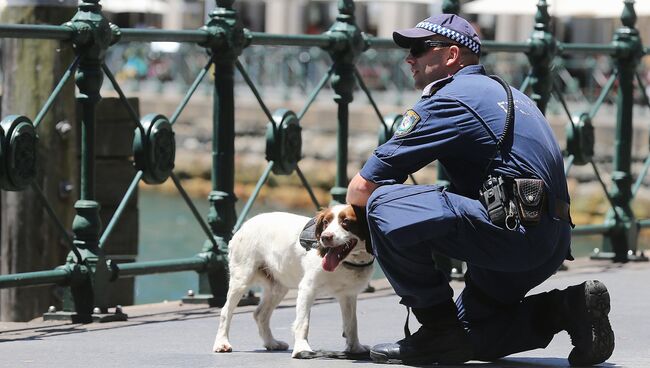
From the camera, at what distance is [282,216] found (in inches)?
263

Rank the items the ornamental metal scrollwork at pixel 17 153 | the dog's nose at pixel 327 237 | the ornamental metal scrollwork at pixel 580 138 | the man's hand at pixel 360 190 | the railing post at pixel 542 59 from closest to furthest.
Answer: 1. the man's hand at pixel 360 190
2. the dog's nose at pixel 327 237
3. the ornamental metal scrollwork at pixel 17 153
4. the railing post at pixel 542 59
5. the ornamental metal scrollwork at pixel 580 138

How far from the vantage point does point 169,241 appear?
23.6 m

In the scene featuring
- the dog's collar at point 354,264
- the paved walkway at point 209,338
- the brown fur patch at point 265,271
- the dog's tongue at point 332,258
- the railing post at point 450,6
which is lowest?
the paved walkway at point 209,338

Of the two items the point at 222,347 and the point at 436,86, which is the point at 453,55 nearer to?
the point at 436,86

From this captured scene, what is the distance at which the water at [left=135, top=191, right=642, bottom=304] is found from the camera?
51.5 ft

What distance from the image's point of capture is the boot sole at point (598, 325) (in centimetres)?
598

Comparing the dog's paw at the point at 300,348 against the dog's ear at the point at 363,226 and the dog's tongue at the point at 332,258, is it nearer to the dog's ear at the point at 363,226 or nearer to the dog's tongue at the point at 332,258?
the dog's tongue at the point at 332,258

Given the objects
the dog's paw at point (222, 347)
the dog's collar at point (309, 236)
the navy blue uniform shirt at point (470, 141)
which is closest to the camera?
the navy blue uniform shirt at point (470, 141)

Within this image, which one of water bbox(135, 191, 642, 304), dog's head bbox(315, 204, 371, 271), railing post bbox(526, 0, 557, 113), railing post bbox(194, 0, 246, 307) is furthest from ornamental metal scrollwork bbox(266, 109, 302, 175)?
water bbox(135, 191, 642, 304)

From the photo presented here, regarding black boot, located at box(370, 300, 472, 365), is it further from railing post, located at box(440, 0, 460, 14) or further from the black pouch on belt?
railing post, located at box(440, 0, 460, 14)

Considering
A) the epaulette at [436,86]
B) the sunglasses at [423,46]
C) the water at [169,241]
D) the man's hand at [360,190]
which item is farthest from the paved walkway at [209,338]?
the water at [169,241]

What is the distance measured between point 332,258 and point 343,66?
308 cm

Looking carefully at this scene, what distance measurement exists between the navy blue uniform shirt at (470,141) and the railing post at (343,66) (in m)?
3.02

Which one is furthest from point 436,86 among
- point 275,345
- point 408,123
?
point 275,345
